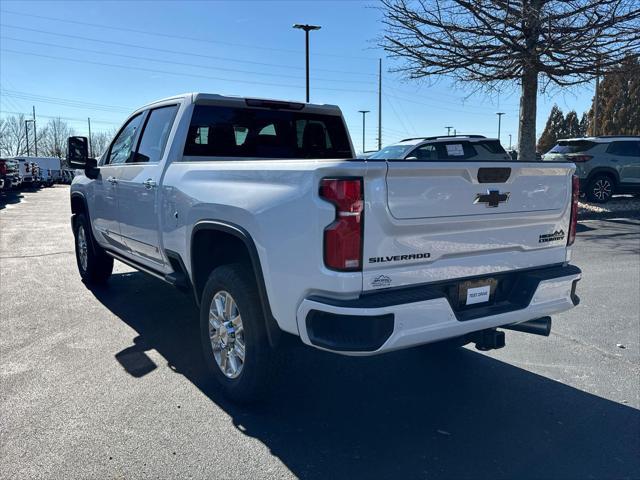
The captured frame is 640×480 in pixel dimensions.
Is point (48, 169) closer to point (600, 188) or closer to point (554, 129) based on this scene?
point (600, 188)

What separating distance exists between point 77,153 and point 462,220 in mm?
4735

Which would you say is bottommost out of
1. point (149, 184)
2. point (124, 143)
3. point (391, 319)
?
point (391, 319)

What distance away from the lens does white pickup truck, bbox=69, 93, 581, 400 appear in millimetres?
2809

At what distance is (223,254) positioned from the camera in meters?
3.97

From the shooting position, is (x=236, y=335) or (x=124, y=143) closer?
(x=236, y=335)

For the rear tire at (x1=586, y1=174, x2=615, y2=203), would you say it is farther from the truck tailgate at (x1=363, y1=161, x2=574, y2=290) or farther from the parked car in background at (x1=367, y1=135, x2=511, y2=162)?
the truck tailgate at (x1=363, y1=161, x2=574, y2=290)

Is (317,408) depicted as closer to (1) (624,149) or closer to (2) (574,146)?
(2) (574,146)

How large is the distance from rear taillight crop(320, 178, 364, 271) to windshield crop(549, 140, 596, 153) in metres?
14.3

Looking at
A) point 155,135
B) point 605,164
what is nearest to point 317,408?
point 155,135

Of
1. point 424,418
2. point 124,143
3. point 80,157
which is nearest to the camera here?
point 424,418

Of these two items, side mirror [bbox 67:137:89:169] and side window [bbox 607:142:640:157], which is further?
side window [bbox 607:142:640:157]

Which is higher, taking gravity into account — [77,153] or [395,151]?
[395,151]

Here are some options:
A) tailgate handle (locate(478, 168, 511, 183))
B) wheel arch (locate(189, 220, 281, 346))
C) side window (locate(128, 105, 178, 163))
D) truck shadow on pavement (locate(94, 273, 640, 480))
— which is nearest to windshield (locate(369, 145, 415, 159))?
side window (locate(128, 105, 178, 163))

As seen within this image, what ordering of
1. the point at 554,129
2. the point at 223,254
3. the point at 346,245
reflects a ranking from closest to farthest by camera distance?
the point at 346,245 → the point at 223,254 → the point at 554,129
